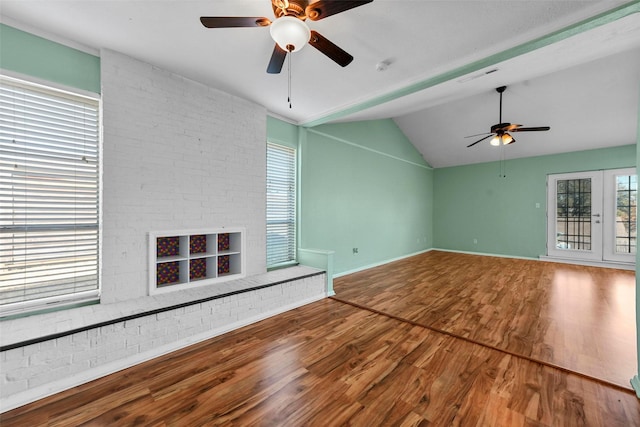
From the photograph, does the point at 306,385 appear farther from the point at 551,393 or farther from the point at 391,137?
the point at 391,137

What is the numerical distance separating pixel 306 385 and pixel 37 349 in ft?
6.30

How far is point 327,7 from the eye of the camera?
1.49 metres

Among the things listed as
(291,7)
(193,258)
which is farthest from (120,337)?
(291,7)

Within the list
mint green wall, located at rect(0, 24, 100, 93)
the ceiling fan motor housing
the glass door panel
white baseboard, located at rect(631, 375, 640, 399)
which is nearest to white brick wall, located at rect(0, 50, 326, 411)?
mint green wall, located at rect(0, 24, 100, 93)

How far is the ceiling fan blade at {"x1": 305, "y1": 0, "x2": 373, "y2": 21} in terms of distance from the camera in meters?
1.42

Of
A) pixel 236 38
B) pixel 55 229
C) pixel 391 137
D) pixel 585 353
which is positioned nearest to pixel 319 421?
pixel 585 353

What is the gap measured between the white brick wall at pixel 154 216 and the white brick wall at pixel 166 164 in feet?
0.03

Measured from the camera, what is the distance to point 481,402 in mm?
1742

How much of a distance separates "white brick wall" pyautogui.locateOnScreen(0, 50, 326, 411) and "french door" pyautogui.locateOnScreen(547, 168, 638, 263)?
21.5 feet

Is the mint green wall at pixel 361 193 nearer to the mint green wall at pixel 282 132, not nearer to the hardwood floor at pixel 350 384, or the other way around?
the mint green wall at pixel 282 132

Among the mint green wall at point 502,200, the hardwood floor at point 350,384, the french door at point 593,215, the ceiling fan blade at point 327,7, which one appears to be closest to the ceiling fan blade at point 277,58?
the ceiling fan blade at point 327,7

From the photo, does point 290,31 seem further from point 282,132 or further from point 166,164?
point 282,132

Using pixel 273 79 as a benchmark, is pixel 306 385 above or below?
below

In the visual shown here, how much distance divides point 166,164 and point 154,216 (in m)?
0.59
